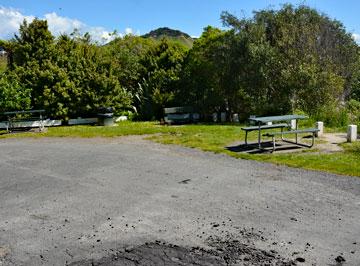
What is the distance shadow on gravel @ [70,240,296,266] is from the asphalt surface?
0.02 metres

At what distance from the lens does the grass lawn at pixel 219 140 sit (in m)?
8.84

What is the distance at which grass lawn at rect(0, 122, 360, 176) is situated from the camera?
8.84 m

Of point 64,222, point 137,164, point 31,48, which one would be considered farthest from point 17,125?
point 64,222

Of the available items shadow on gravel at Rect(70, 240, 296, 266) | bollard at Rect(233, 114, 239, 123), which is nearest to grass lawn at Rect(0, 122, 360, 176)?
bollard at Rect(233, 114, 239, 123)

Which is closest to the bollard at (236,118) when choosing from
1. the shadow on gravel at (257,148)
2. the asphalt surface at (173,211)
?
the shadow on gravel at (257,148)

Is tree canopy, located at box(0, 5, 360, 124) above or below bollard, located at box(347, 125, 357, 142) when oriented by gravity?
above

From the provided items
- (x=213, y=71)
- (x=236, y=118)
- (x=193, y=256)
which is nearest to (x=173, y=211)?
(x=193, y=256)

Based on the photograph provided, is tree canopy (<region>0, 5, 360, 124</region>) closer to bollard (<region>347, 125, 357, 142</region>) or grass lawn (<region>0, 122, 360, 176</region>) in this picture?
grass lawn (<region>0, 122, 360, 176</region>)

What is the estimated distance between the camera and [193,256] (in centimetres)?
460

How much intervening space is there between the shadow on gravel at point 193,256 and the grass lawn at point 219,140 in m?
4.10

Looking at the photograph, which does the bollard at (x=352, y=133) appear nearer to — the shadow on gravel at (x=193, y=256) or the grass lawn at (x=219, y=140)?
the grass lawn at (x=219, y=140)

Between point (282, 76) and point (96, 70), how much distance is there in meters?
7.21

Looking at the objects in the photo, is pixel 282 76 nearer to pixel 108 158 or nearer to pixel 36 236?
pixel 108 158

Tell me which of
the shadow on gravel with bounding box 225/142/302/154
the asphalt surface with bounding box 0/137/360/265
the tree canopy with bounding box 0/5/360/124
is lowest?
the asphalt surface with bounding box 0/137/360/265
